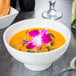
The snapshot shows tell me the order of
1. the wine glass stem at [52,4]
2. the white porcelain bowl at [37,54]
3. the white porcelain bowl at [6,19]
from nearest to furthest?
the white porcelain bowl at [37,54], the white porcelain bowl at [6,19], the wine glass stem at [52,4]

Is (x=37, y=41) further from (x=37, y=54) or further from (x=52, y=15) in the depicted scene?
(x=52, y=15)

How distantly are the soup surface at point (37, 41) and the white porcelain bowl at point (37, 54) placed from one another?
0.03 m

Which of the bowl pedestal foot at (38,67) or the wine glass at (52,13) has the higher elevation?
the bowl pedestal foot at (38,67)

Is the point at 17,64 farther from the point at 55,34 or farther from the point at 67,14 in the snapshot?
the point at 67,14

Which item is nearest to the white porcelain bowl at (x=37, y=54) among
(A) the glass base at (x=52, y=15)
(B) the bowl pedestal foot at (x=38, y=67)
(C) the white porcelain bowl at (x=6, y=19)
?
(B) the bowl pedestal foot at (x=38, y=67)

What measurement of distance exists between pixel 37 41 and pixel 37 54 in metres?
0.11

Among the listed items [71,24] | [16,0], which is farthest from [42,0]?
[71,24]

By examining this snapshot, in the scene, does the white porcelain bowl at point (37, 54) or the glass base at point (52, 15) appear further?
the glass base at point (52, 15)

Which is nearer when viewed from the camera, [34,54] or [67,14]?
[34,54]

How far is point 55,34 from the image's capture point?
968 millimetres

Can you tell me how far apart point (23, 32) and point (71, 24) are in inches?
10.1

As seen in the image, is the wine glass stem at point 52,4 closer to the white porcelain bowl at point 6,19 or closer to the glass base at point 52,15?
the glass base at point 52,15

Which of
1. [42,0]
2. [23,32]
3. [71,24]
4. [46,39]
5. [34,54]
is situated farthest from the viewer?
[42,0]

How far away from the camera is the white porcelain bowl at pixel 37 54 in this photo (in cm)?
77
